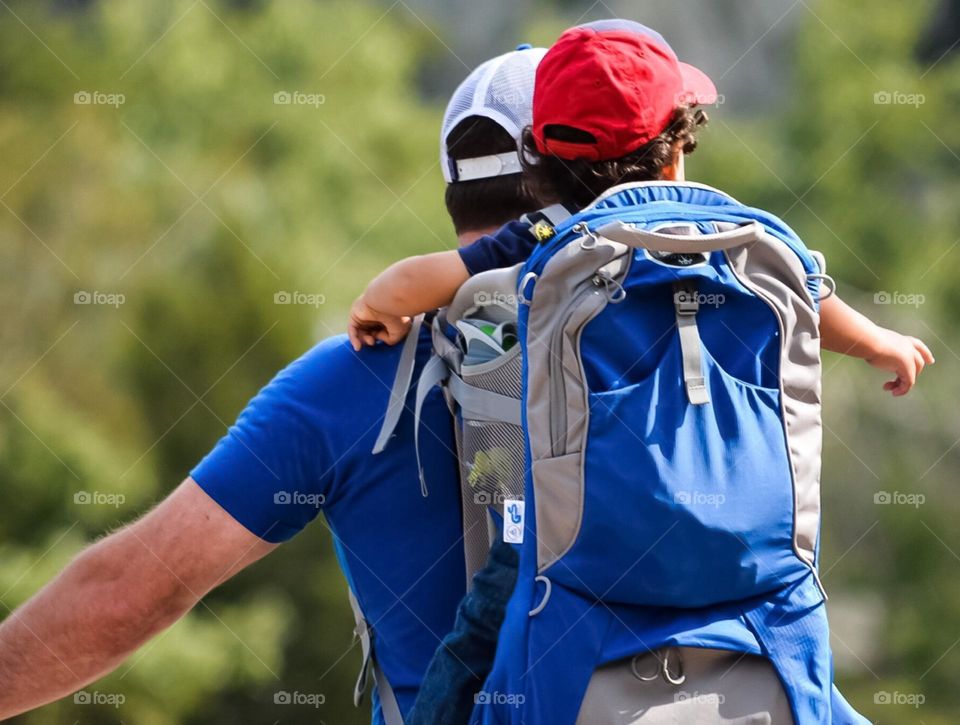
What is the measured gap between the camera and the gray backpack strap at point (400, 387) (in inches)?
66.2

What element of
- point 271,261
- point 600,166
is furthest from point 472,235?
point 271,261

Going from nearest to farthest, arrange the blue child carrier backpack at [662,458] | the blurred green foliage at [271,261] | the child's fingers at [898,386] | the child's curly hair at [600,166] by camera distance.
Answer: the blue child carrier backpack at [662,458], the child's curly hair at [600,166], the child's fingers at [898,386], the blurred green foliage at [271,261]

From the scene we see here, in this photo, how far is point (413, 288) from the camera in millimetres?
1668

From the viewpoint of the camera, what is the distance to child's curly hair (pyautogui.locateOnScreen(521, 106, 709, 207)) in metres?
1.60

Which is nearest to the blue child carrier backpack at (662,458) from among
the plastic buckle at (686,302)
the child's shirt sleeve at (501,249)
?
the plastic buckle at (686,302)

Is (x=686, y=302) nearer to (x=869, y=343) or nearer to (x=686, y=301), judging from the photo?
(x=686, y=301)

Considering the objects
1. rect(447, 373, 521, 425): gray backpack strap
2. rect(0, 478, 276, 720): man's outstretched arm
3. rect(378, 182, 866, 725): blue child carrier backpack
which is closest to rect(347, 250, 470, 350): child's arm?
rect(447, 373, 521, 425): gray backpack strap

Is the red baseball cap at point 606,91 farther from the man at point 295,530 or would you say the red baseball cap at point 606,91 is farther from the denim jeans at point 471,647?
the denim jeans at point 471,647

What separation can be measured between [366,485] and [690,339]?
1.78 feet

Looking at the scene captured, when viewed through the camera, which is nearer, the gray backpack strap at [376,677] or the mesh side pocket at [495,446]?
the mesh side pocket at [495,446]

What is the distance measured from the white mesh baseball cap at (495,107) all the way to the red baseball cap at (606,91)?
8.3 inches

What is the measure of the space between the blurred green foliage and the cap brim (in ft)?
6.95

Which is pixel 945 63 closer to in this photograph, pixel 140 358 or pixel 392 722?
pixel 140 358

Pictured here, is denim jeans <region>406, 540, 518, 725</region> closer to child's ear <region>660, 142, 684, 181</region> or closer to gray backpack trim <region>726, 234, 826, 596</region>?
gray backpack trim <region>726, 234, 826, 596</region>
